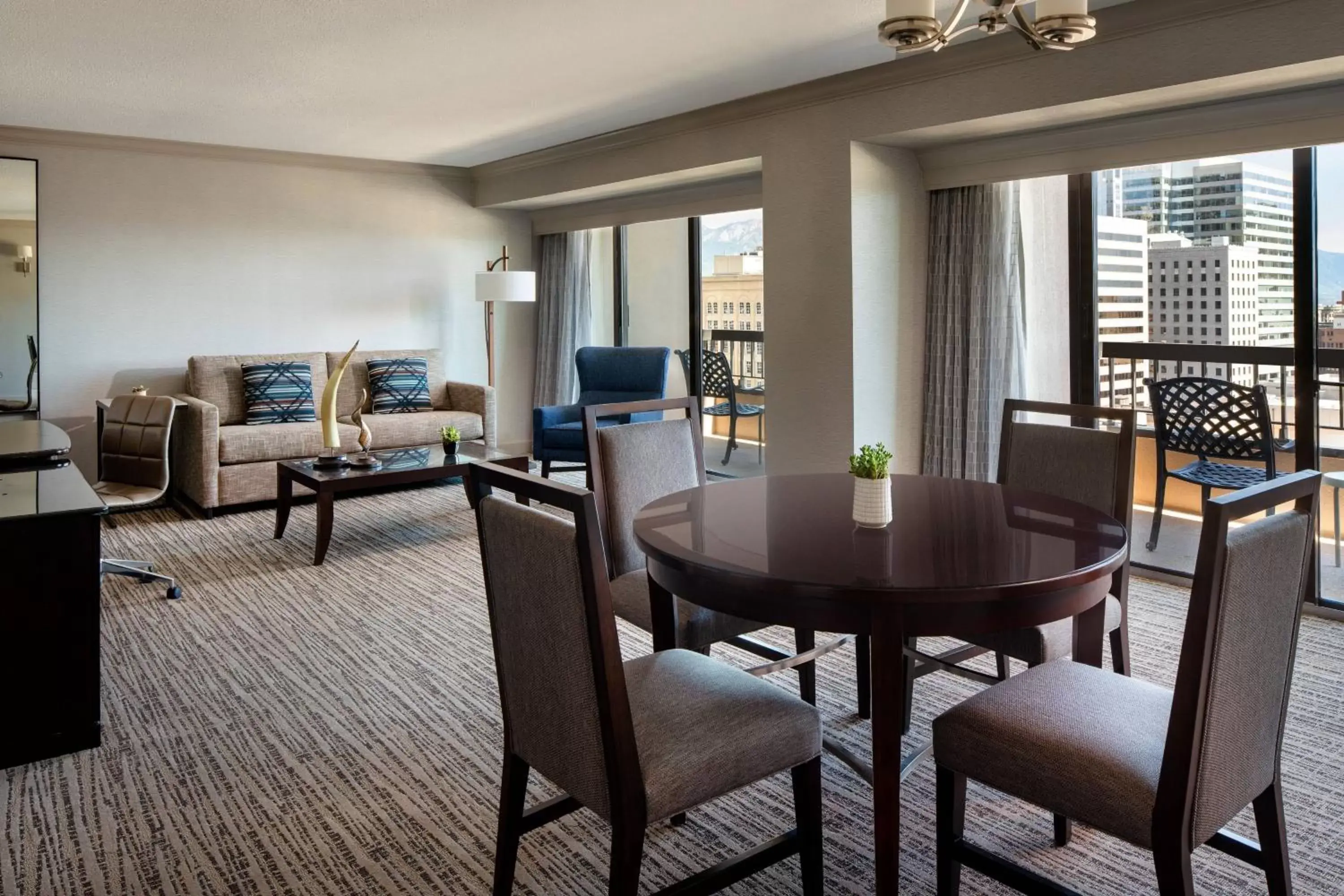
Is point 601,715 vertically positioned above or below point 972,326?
below

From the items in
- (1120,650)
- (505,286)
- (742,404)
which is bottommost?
(1120,650)

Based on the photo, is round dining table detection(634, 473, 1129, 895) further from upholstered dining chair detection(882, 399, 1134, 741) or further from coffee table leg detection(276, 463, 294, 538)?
coffee table leg detection(276, 463, 294, 538)

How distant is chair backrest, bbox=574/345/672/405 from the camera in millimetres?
6465

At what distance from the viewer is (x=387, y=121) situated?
5.69 m

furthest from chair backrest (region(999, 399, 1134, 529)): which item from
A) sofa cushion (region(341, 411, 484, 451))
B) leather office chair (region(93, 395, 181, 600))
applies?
sofa cushion (region(341, 411, 484, 451))

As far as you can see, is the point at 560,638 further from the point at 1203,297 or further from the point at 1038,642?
the point at 1203,297

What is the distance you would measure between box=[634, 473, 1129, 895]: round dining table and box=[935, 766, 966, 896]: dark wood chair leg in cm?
10

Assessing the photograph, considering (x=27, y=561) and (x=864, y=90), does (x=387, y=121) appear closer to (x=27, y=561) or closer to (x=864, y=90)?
(x=864, y=90)

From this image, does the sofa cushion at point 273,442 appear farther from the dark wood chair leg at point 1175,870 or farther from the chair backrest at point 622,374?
the dark wood chair leg at point 1175,870

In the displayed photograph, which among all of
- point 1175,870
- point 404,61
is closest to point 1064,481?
point 1175,870

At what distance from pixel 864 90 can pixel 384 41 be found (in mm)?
2125

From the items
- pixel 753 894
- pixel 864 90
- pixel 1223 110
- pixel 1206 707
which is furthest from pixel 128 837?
pixel 1223 110

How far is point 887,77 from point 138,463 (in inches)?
150

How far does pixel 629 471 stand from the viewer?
2.83 metres
